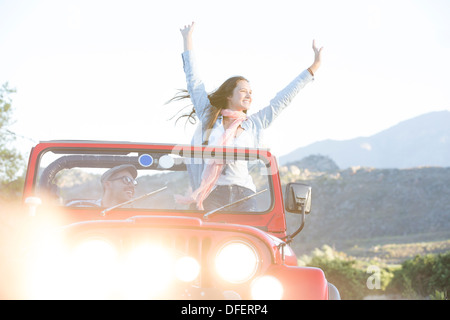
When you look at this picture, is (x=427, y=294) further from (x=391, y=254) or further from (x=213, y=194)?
(x=391, y=254)

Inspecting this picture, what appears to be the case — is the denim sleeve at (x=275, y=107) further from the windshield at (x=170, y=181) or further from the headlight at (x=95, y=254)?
the headlight at (x=95, y=254)

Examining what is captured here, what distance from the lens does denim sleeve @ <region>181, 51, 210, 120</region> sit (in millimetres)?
5020

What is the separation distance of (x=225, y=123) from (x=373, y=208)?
190ft

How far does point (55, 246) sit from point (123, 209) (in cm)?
130

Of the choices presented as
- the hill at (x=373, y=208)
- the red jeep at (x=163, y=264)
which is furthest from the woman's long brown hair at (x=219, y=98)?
the hill at (x=373, y=208)

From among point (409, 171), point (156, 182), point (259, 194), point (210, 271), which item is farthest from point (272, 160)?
point (409, 171)

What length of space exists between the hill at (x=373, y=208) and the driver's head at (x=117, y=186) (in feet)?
132

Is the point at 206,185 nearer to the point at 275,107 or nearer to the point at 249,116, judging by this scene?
the point at 249,116

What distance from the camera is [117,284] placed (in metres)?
2.75

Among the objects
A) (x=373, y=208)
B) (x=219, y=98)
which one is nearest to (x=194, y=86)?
(x=219, y=98)

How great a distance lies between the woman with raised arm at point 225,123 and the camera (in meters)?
4.39

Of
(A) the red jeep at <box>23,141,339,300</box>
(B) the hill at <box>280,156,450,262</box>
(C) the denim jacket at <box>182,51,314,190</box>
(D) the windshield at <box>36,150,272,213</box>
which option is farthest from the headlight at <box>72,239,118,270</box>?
(B) the hill at <box>280,156,450,262</box>

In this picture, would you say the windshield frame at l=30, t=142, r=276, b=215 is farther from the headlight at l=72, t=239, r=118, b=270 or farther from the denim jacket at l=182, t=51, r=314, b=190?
the headlight at l=72, t=239, r=118, b=270

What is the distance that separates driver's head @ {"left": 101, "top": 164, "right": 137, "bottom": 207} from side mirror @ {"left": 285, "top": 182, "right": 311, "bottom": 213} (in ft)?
3.68
